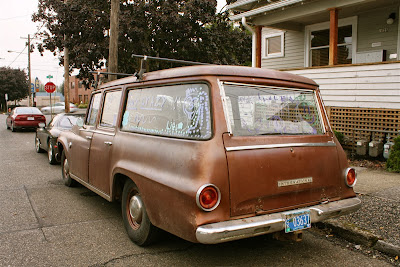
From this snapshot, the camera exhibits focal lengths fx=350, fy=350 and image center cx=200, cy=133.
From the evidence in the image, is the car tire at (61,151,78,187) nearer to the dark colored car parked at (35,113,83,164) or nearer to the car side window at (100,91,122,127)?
the car side window at (100,91,122,127)

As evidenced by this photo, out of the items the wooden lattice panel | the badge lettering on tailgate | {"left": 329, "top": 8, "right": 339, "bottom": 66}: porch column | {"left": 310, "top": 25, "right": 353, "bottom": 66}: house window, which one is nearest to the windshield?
the badge lettering on tailgate

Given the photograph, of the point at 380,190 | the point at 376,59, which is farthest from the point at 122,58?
the point at 380,190

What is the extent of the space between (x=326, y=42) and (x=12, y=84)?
187 ft

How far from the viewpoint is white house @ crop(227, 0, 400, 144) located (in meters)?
8.74

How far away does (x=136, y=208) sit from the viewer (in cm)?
386

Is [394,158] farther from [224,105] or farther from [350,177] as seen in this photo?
[224,105]

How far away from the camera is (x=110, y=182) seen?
430 cm

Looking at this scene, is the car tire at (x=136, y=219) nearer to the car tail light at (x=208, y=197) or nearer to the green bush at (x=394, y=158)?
the car tail light at (x=208, y=197)

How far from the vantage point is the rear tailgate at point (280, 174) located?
3.11m

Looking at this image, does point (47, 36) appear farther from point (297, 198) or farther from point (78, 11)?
point (297, 198)

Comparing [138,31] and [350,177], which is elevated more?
[138,31]

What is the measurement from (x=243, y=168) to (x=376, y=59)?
32.5 feet

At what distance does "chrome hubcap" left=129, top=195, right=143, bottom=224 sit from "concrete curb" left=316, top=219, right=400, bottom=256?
2.47m

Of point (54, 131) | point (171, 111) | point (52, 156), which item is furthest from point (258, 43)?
point (171, 111)
